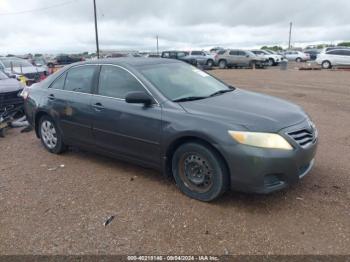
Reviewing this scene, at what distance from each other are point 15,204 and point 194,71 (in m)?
2.90

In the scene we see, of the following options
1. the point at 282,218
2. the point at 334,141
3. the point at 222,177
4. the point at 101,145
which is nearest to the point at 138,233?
the point at 222,177

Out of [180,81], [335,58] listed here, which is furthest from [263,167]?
[335,58]

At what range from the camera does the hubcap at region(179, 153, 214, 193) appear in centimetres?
373

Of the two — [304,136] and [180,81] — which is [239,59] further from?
[304,136]

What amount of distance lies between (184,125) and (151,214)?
3.30 ft

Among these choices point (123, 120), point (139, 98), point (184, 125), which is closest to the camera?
point (184, 125)

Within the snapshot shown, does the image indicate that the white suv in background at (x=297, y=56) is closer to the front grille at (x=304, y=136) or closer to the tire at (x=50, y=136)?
the tire at (x=50, y=136)

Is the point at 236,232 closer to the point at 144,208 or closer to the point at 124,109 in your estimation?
the point at 144,208

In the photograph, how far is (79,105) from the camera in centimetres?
489

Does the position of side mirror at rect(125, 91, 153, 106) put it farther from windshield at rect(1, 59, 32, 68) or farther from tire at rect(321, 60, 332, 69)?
tire at rect(321, 60, 332, 69)

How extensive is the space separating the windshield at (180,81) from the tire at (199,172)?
2.31 feet

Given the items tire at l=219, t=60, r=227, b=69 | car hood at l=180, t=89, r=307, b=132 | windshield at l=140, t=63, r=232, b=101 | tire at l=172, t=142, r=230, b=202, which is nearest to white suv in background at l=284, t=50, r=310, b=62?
tire at l=219, t=60, r=227, b=69

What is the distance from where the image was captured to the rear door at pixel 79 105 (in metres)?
4.82

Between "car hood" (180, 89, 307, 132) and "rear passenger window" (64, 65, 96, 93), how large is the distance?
1.64m
